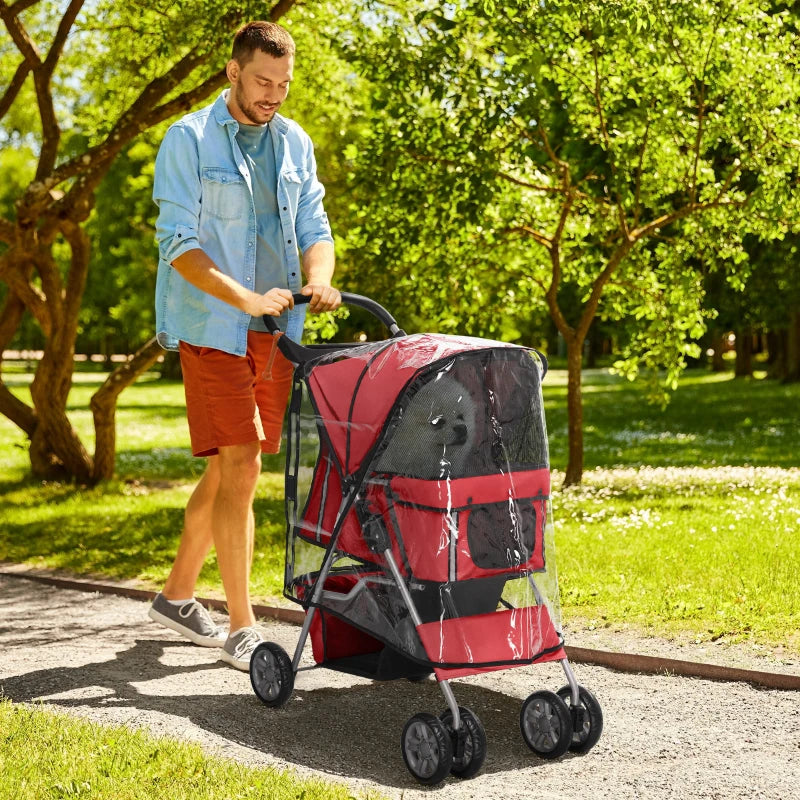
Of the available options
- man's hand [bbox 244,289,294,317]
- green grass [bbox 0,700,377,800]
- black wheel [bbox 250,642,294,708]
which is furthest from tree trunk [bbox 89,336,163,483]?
green grass [bbox 0,700,377,800]

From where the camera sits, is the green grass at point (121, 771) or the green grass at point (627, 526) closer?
the green grass at point (121, 771)

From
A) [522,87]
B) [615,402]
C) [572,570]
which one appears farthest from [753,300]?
[572,570]

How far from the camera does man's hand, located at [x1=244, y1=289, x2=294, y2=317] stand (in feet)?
14.8

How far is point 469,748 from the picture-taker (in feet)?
12.3

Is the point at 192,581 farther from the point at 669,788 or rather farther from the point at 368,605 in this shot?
the point at 669,788

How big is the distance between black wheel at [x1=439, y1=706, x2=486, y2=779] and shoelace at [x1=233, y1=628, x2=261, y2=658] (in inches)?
59.4

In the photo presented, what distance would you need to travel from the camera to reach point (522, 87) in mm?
9547

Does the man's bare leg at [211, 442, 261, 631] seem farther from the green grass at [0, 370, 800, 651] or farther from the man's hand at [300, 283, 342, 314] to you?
the green grass at [0, 370, 800, 651]

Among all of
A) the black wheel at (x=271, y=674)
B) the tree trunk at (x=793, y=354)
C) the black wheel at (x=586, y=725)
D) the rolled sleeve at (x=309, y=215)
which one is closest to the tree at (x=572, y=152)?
the rolled sleeve at (x=309, y=215)

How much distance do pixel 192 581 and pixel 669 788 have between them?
8.58 feet

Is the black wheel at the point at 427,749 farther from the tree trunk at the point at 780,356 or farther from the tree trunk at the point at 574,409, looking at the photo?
the tree trunk at the point at 780,356

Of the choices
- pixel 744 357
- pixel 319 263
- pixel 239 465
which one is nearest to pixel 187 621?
pixel 239 465

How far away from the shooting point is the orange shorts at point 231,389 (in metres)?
4.93

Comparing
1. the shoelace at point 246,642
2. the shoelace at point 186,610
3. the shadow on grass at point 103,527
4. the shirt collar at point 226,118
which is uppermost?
the shirt collar at point 226,118
